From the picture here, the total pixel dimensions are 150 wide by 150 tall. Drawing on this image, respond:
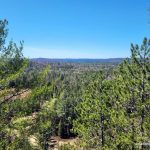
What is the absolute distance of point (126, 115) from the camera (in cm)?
2445

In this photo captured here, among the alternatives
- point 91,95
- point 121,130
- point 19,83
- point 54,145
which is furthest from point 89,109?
point 54,145

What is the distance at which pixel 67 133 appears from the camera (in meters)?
82.2

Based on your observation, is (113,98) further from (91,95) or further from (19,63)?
(19,63)

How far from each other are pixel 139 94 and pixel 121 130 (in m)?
3.50

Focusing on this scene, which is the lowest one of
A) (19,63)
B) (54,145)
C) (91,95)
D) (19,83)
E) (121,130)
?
(54,145)

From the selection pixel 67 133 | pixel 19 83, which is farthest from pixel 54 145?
pixel 19 83

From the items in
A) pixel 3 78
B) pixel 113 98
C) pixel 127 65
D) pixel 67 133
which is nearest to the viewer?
pixel 3 78

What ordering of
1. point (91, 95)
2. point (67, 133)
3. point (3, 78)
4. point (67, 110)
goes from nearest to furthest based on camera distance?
point (3, 78), point (91, 95), point (67, 133), point (67, 110)

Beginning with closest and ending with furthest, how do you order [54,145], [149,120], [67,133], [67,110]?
[149,120] < [54,145] < [67,133] < [67,110]

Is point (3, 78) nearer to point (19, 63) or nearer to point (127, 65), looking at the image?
point (19, 63)

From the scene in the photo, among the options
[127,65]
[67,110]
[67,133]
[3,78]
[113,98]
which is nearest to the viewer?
[3,78]

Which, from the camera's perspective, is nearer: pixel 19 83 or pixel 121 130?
pixel 19 83

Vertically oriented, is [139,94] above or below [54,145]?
above

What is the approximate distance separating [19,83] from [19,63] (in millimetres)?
839
